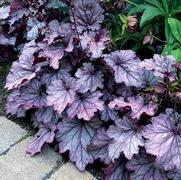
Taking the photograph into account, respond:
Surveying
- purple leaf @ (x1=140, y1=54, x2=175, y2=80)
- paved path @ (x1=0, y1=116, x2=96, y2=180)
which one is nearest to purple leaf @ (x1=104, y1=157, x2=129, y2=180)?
paved path @ (x1=0, y1=116, x2=96, y2=180)

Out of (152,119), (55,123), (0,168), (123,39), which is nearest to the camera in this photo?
(152,119)

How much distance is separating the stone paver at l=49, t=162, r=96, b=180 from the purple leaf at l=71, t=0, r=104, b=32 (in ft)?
2.73

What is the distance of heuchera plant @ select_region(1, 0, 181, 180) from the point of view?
2096mm

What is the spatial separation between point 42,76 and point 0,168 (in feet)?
1.95

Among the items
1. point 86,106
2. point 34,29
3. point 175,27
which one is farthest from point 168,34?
point 34,29

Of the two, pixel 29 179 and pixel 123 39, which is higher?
pixel 123 39

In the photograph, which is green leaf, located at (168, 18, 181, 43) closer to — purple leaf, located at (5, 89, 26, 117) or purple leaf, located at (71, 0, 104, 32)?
purple leaf, located at (71, 0, 104, 32)

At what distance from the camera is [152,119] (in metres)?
2.10

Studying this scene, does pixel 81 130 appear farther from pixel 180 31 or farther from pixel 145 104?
pixel 180 31

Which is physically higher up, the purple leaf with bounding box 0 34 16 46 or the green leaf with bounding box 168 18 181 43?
the green leaf with bounding box 168 18 181 43

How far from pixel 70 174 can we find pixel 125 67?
0.65m

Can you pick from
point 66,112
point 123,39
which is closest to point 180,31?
point 123,39

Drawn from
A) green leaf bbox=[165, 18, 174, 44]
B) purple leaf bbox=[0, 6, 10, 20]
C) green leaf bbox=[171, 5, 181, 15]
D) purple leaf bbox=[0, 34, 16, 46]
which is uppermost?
green leaf bbox=[171, 5, 181, 15]

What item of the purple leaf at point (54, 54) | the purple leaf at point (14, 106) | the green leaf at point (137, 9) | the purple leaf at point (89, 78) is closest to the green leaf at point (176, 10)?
the green leaf at point (137, 9)
